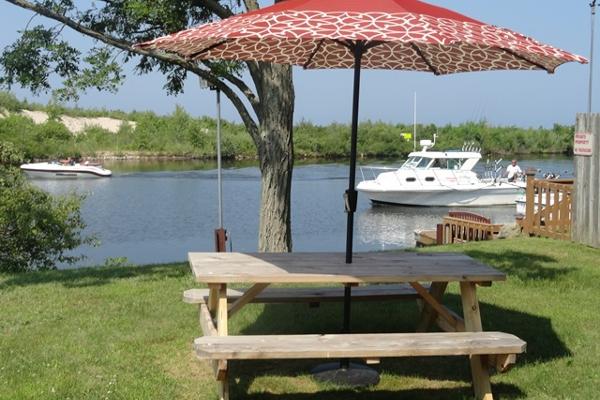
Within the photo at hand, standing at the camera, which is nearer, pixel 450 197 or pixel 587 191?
pixel 587 191

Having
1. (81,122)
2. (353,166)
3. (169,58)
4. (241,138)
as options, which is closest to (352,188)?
(353,166)

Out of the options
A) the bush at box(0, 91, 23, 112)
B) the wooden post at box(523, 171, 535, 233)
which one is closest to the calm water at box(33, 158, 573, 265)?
the wooden post at box(523, 171, 535, 233)

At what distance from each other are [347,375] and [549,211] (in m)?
9.97

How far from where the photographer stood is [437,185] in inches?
1465

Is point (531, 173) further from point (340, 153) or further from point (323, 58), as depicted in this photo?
point (340, 153)

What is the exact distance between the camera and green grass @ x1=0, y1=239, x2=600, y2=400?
518 centimetres

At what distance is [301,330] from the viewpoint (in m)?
6.48

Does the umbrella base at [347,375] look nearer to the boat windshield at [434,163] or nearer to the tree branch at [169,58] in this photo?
the tree branch at [169,58]

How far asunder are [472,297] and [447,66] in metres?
2.28

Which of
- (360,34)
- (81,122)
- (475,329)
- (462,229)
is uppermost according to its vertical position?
(81,122)

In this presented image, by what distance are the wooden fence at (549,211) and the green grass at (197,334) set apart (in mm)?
4547

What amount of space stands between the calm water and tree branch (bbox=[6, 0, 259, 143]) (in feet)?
27.1

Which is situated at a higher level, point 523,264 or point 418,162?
point 418,162

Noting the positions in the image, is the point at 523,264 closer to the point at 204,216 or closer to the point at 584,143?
the point at 584,143
